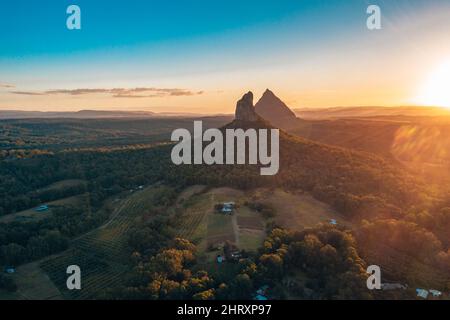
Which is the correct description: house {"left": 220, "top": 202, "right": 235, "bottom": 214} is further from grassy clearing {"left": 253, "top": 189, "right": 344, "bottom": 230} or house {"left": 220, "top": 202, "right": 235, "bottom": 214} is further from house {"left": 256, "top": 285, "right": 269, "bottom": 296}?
house {"left": 256, "top": 285, "right": 269, "bottom": 296}

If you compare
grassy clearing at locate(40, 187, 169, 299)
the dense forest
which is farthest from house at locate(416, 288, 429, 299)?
grassy clearing at locate(40, 187, 169, 299)

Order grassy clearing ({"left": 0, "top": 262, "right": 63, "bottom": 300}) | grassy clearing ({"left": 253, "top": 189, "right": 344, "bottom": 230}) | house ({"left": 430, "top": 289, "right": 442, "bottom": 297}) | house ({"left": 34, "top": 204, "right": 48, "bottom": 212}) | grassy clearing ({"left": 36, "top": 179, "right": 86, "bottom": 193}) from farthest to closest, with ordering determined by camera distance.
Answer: grassy clearing ({"left": 36, "top": 179, "right": 86, "bottom": 193}), house ({"left": 34, "top": 204, "right": 48, "bottom": 212}), grassy clearing ({"left": 253, "top": 189, "right": 344, "bottom": 230}), grassy clearing ({"left": 0, "top": 262, "right": 63, "bottom": 300}), house ({"left": 430, "top": 289, "right": 442, "bottom": 297})

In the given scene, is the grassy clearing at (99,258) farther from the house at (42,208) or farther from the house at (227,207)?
the house at (42,208)

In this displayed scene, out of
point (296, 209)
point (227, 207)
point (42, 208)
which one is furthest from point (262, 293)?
point (42, 208)
